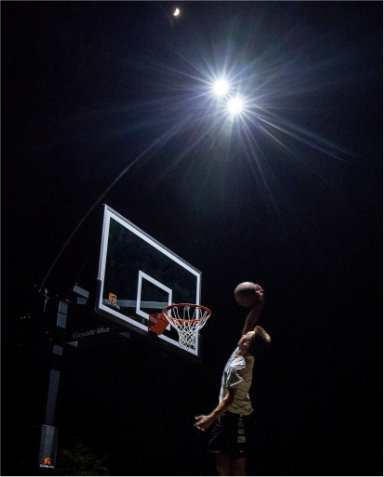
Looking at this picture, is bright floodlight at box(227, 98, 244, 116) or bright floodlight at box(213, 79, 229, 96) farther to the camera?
bright floodlight at box(227, 98, 244, 116)

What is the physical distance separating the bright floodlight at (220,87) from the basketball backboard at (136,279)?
2.37m

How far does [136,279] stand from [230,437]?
224 cm

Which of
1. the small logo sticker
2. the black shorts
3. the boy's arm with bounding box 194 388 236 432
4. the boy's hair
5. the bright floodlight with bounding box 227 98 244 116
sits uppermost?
the bright floodlight with bounding box 227 98 244 116

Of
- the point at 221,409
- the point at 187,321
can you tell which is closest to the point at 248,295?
the point at 221,409

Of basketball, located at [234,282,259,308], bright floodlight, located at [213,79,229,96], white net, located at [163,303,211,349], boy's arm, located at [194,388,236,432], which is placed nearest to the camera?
boy's arm, located at [194,388,236,432]

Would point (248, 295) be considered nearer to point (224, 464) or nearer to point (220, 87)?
point (224, 464)

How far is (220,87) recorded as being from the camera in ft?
21.2

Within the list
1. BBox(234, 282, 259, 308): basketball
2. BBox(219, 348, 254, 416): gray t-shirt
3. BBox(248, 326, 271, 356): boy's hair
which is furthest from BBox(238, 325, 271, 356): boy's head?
BBox(234, 282, 259, 308): basketball

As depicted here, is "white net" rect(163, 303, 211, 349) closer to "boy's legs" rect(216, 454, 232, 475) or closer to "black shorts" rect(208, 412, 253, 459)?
"black shorts" rect(208, 412, 253, 459)

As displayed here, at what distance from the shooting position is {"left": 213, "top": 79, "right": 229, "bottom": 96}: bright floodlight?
643 cm

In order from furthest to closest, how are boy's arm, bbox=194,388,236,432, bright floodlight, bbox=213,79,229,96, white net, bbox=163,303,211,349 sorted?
bright floodlight, bbox=213,79,229,96 < white net, bbox=163,303,211,349 < boy's arm, bbox=194,388,236,432

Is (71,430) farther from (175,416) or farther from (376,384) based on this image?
(376,384)

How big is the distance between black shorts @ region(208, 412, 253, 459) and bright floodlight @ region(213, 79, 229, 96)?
446 centimetres

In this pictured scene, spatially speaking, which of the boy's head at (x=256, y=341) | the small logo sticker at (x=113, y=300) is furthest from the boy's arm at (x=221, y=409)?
the small logo sticker at (x=113, y=300)
